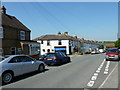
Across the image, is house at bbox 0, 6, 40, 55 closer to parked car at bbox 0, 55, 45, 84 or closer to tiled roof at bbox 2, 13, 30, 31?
tiled roof at bbox 2, 13, 30, 31

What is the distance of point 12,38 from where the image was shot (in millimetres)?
20438

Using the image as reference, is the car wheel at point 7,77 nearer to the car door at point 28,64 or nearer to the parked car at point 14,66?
the parked car at point 14,66

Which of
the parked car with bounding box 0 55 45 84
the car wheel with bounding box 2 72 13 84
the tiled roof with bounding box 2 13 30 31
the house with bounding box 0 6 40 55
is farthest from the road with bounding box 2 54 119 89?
the tiled roof with bounding box 2 13 30 31

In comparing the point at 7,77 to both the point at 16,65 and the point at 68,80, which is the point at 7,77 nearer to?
the point at 16,65

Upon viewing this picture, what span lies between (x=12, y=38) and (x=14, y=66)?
1442cm

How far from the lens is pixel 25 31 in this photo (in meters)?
24.2

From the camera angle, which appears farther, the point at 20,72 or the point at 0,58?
the point at 20,72

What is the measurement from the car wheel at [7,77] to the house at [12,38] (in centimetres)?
1226

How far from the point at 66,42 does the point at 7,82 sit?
39256mm

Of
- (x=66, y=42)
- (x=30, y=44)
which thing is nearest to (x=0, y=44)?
(x=30, y=44)

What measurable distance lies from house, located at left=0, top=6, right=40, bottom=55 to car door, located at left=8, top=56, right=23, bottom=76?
11.8m

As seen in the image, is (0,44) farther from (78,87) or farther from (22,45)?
(78,87)

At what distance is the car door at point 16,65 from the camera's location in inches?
277

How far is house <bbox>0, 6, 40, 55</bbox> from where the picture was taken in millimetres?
18473
